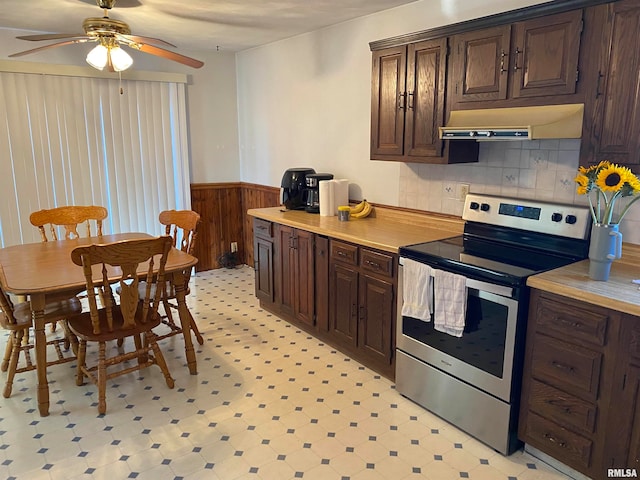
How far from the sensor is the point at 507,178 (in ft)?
9.33

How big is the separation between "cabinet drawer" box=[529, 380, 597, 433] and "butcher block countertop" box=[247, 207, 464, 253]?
1.04 m

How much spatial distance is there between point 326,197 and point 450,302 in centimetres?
162

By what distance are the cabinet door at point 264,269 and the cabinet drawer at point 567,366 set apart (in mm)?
2336

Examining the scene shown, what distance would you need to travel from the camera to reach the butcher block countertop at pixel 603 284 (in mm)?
1851

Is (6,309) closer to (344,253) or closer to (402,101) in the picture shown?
(344,253)

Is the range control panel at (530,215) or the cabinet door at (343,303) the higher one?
the range control panel at (530,215)

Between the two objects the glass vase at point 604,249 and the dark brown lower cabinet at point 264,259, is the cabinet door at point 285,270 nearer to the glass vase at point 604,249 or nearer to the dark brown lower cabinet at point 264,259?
the dark brown lower cabinet at point 264,259

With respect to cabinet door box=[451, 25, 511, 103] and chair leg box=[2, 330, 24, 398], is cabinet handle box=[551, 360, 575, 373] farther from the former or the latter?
chair leg box=[2, 330, 24, 398]

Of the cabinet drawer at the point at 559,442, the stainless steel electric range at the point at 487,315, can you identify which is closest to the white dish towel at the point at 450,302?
the stainless steel electric range at the point at 487,315

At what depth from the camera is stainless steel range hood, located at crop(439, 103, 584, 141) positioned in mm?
2240

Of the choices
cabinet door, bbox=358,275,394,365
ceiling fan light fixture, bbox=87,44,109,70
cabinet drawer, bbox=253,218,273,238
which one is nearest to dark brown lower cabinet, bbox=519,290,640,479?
cabinet door, bbox=358,275,394,365

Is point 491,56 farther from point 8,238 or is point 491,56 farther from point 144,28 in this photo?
point 8,238

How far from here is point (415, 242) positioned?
112 inches

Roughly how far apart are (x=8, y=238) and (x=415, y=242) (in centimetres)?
371
